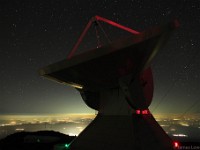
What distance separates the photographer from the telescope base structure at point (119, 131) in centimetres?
1202

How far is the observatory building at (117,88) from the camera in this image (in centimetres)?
979

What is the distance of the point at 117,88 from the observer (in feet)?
45.2

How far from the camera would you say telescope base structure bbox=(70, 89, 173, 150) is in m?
12.0

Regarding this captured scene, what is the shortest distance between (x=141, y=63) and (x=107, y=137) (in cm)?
485

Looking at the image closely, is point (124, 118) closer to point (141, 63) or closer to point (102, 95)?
point (102, 95)

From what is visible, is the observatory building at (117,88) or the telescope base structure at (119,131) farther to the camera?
Answer: the telescope base structure at (119,131)

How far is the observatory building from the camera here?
9789 millimetres

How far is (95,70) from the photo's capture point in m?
11.6

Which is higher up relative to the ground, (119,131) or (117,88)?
(117,88)

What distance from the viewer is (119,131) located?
12.6 m

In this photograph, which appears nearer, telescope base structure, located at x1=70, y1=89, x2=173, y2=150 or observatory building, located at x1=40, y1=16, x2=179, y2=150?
observatory building, located at x1=40, y1=16, x2=179, y2=150

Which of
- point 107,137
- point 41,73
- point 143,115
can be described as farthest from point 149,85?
point 41,73

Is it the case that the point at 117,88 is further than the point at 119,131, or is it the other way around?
the point at 117,88

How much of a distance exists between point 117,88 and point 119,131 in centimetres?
263
